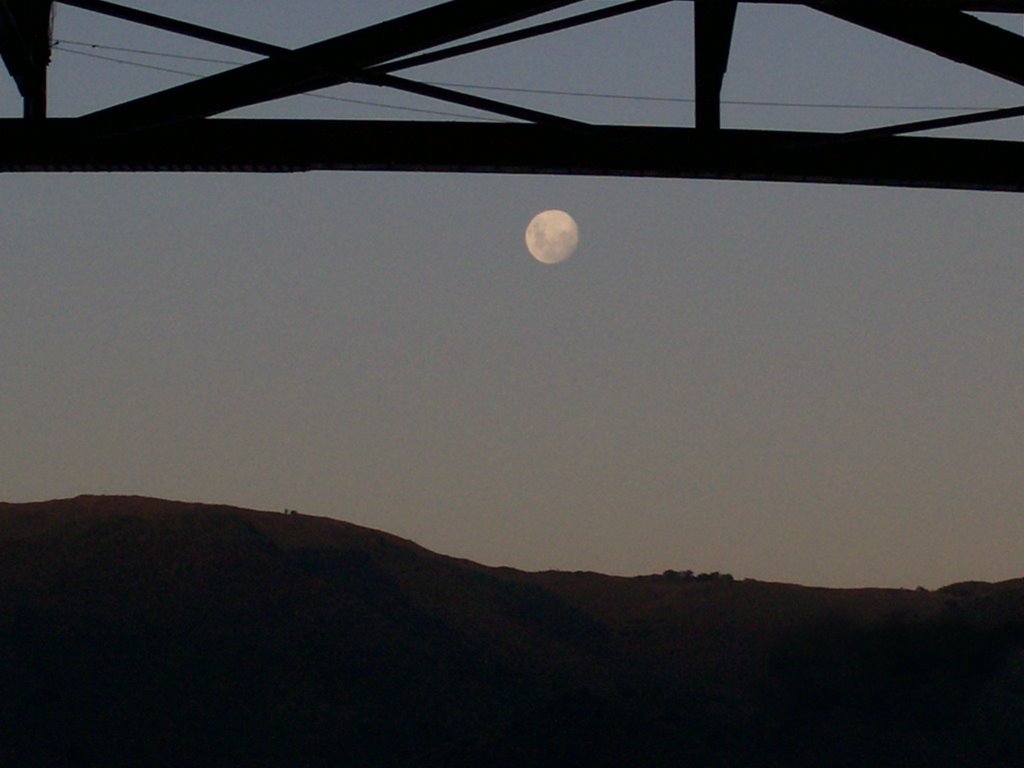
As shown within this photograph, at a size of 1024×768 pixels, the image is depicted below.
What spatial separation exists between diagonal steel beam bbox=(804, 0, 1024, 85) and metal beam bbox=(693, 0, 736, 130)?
39cm

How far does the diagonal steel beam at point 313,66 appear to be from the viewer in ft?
15.7

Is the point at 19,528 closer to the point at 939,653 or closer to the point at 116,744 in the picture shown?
the point at 116,744

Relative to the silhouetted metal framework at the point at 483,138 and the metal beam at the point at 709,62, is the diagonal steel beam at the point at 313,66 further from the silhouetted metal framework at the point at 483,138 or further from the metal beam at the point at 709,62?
the metal beam at the point at 709,62

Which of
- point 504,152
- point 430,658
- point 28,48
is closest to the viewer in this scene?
point 504,152

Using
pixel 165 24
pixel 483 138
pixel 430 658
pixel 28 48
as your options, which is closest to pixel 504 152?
pixel 483 138

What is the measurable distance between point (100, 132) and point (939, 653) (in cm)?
6481

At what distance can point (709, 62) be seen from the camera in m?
5.19

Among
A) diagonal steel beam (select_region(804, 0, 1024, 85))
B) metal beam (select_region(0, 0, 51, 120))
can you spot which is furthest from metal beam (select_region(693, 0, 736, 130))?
A: metal beam (select_region(0, 0, 51, 120))

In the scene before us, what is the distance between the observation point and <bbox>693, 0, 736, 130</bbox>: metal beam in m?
5.17

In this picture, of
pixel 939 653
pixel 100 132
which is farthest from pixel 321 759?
pixel 100 132

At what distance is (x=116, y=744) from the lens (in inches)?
1937

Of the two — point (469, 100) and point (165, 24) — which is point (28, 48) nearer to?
point (165, 24)

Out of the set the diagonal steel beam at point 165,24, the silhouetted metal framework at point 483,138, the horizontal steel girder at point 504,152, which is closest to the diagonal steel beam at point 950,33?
the silhouetted metal framework at point 483,138

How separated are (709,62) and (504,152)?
78cm
